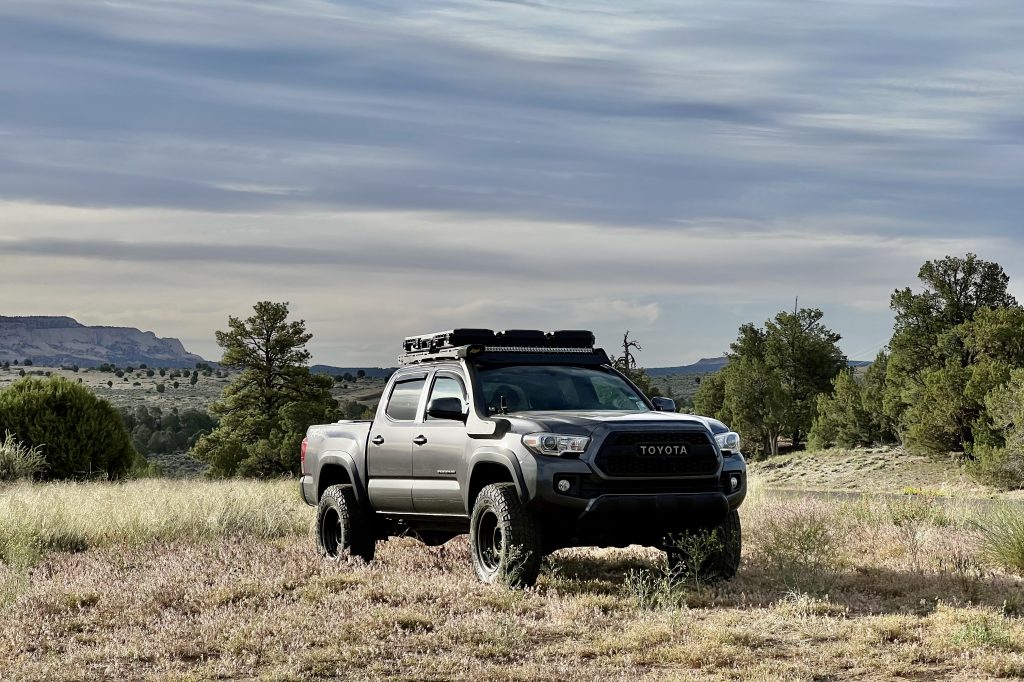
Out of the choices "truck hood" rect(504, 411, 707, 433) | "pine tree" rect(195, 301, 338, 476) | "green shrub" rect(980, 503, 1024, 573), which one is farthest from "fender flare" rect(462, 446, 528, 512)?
"pine tree" rect(195, 301, 338, 476)

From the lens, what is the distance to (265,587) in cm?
1061

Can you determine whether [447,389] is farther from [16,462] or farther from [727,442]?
[16,462]

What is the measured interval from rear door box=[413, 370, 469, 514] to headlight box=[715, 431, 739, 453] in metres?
2.31

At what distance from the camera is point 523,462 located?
32.9ft

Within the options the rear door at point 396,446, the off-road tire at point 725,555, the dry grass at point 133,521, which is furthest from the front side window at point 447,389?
the dry grass at point 133,521

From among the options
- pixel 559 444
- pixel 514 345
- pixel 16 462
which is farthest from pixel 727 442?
pixel 16 462

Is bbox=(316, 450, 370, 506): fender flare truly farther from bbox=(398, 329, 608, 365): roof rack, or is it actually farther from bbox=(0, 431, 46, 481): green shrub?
bbox=(0, 431, 46, 481): green shrub

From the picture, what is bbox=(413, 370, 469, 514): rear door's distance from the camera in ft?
36.0

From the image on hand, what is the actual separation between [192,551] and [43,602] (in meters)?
2.93

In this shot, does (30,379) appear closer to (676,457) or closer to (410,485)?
(410,485)

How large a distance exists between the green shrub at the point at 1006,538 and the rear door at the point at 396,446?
19.4 feet

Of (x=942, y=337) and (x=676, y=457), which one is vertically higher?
(x=942, y=337)

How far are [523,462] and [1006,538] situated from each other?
17.3 feet

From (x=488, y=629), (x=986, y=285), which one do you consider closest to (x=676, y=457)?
(x=488, y=629)
